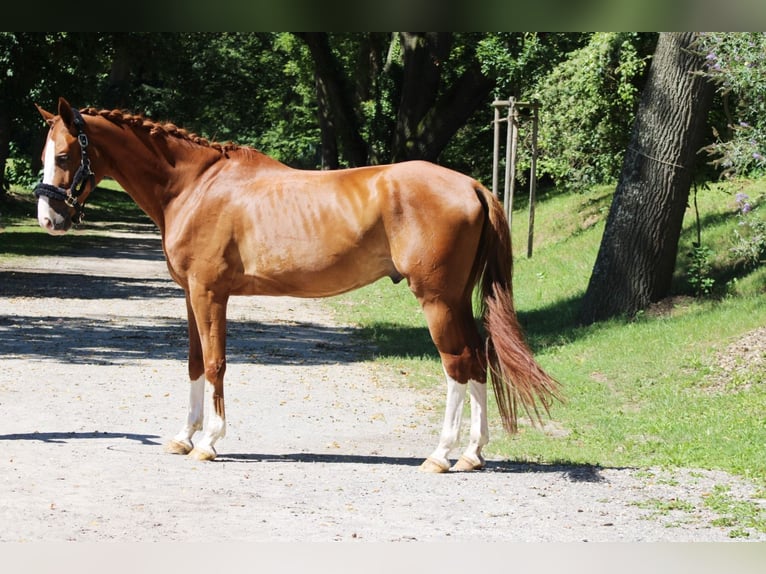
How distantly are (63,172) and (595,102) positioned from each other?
14189 mm

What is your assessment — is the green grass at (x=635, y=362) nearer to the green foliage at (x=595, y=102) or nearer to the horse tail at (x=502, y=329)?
the horse tail at (x=502, y=329)

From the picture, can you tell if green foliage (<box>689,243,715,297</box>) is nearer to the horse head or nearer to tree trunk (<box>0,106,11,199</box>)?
the horse head

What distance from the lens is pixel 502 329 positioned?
839 cm

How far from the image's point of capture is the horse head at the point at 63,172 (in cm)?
838

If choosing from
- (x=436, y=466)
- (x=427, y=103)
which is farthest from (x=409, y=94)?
(x=436, y=466)

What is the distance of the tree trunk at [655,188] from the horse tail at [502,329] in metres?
7.25

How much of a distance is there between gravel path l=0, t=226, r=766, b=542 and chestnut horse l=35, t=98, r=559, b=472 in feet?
2.06

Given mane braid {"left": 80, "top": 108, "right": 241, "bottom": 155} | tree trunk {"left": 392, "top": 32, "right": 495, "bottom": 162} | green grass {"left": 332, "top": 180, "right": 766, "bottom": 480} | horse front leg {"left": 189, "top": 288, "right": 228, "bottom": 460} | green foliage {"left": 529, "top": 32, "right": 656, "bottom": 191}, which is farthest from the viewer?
tree trunk {"left": 392, "top": 32, "right": 495, "bottom": 162}

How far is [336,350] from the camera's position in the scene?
1576 centimetres

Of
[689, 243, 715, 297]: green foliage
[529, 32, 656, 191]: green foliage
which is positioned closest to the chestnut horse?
[689, 243, 715, 297]: green foliage

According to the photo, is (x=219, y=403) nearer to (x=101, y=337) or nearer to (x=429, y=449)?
(x=429, y=449)

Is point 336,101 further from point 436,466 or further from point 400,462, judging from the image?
point 436,466

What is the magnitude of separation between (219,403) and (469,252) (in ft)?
7.21

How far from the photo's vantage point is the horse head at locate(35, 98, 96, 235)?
838cm
